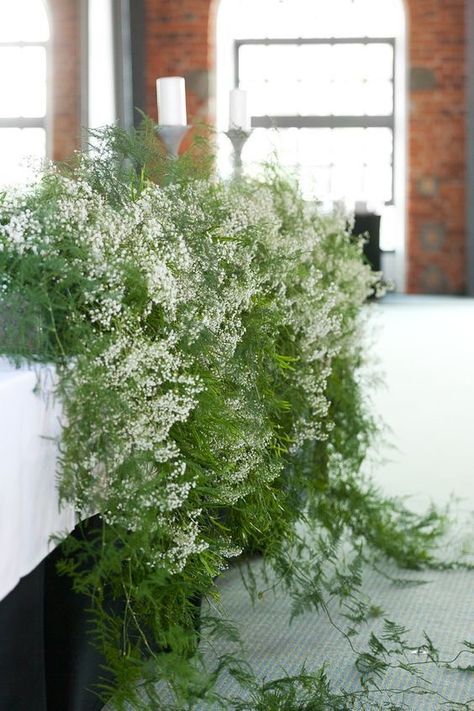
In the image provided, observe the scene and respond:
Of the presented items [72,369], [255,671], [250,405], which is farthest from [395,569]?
[72,369]

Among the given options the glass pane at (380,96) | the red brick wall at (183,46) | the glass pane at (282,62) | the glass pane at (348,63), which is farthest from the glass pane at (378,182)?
the red brick wall at (183,46)

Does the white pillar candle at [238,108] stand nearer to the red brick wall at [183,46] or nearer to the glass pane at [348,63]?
the red brick wall at [183,46]

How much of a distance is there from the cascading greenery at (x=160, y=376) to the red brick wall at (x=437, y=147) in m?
9.96

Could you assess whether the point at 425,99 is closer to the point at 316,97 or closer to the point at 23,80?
the point at 316,97

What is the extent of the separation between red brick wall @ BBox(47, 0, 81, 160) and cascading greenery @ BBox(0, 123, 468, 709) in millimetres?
8472

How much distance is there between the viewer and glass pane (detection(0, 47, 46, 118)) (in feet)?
37.8

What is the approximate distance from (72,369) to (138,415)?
14 cm

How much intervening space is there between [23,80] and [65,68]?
0.77m

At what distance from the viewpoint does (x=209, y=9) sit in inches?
494

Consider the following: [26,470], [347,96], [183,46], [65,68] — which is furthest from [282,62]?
[26,470]

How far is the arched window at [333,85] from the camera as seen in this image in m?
12.7

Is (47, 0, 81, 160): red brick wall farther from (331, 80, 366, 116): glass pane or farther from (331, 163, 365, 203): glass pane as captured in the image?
(331, 163, 365, 203): glass pane

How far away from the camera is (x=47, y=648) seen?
83.6 inches

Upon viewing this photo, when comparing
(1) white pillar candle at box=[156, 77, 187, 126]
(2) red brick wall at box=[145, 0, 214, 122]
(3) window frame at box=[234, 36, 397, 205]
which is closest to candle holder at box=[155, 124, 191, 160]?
(1) white pillar candle at box=[156, 77, 187, 126]
